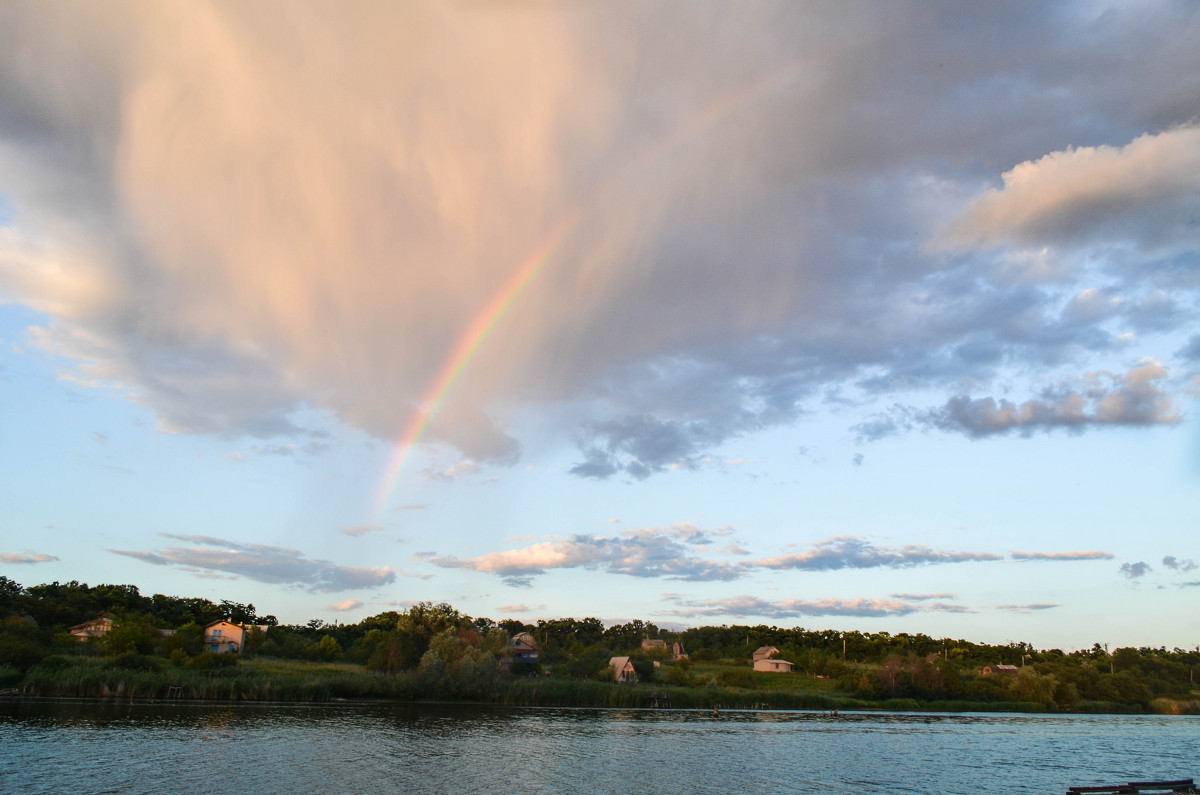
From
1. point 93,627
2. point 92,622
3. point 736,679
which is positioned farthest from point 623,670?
point 92,622

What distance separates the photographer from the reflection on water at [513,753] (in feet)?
122

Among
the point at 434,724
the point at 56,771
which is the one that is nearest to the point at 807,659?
the point at 434,724

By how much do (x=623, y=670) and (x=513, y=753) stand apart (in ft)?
195

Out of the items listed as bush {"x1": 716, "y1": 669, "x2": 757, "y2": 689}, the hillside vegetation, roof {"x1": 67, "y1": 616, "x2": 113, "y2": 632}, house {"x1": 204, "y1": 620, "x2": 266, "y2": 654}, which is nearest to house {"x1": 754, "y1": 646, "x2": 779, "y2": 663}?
the hillside vegetation

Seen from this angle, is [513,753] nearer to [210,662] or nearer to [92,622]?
[210,662]

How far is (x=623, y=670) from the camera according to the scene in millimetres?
105312

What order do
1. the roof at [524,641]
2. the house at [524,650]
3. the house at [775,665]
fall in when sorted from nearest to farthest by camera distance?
the house at [524,650]
the roof at [524,641]
the house at [775,665]

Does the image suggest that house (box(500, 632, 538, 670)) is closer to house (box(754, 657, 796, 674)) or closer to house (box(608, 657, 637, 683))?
house (box(608, 657, 637, 683))

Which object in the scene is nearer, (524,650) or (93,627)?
(93,627)

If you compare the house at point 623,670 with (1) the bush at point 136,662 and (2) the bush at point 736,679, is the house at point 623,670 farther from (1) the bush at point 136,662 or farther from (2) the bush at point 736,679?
(1) the bush at point 136,662

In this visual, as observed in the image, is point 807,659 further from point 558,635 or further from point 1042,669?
point 558,635

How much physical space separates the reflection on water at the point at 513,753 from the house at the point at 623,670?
2364cm

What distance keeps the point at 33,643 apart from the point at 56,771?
45048mm

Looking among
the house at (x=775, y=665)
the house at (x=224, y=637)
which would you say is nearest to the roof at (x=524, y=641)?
the house at (x=775, y=665)
